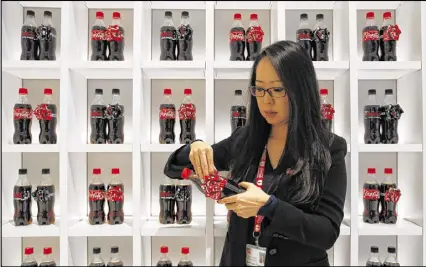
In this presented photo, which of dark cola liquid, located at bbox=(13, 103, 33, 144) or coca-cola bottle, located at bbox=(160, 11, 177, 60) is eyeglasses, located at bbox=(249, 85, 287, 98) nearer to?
coca-cola bottle, located at bbox=(160, 11, 177, 60)

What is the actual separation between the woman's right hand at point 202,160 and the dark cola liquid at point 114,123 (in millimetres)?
900

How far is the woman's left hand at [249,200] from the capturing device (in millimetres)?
1210

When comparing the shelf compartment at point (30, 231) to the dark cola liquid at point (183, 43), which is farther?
the dark cola liquid at point (183, 43)

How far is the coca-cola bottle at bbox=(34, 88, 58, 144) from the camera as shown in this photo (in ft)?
7.07

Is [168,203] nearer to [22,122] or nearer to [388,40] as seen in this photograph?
[22,122]

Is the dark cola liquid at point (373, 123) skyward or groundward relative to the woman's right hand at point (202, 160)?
skyward

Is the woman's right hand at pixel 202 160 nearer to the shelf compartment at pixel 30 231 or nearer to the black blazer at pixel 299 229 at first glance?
the black blazer at pixel 299 229

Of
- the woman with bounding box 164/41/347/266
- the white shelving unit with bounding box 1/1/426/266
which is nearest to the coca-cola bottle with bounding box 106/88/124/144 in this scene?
the white shelving unit with bounding box 1/1/426/266

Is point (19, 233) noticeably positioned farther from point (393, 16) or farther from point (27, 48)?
point (393, 16)

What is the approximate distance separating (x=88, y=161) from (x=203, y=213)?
76 cm

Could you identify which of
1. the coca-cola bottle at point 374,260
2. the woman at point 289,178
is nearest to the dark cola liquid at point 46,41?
the woman at point 289,178

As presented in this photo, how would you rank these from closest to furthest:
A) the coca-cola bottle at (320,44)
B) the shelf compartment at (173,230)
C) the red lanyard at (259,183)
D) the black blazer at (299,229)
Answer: the black blazer at (299,229)
the red lanyard at (259,183)
the shelf compartment at (173,230)
the coca-cola bottle at (320,44)

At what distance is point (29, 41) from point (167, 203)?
1153mm

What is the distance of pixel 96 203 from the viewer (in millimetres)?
2152
